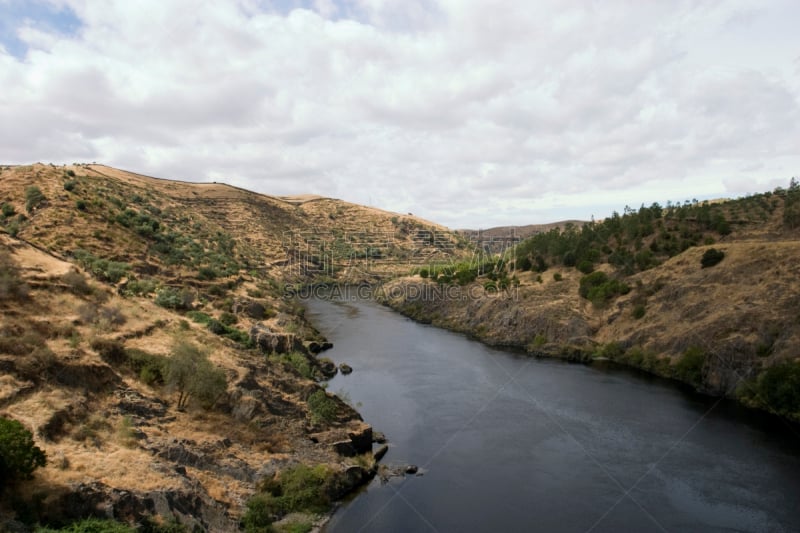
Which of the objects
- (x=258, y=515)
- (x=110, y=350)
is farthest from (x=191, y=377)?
(x=258, y=515)

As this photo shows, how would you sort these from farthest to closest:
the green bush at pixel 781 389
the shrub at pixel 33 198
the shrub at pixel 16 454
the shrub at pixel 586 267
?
the shrub at pixel 586 267, the shrub at pixel 33 198, the green bush at pixel 781 389, the shrub at pixel 16 454

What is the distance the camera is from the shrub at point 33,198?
153 ft

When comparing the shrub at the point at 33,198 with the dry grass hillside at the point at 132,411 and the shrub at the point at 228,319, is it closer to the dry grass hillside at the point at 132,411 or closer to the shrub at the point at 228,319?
the dry grass hillside at the point at 132,411

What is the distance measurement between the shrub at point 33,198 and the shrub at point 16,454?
36786 mm

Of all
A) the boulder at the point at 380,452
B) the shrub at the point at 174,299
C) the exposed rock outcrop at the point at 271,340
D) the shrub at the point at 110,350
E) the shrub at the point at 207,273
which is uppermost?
the shrub at the point at 207,273

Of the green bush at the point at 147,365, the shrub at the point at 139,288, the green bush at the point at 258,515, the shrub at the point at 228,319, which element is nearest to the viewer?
the green bush at the point at 258,515

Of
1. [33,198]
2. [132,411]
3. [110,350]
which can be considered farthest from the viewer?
[33,198]

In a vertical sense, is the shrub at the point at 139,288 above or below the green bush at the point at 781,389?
above

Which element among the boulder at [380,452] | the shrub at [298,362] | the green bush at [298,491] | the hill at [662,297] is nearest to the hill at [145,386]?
the green bush at [298,491]

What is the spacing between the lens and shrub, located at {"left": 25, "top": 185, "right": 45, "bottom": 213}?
46.7 meters

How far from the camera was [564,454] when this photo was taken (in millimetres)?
32438

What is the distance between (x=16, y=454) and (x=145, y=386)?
32.9 ft

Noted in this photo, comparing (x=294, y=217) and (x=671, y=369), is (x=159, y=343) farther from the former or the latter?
(x=294, y=217)

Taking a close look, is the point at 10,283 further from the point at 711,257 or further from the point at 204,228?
the point at 711,257
